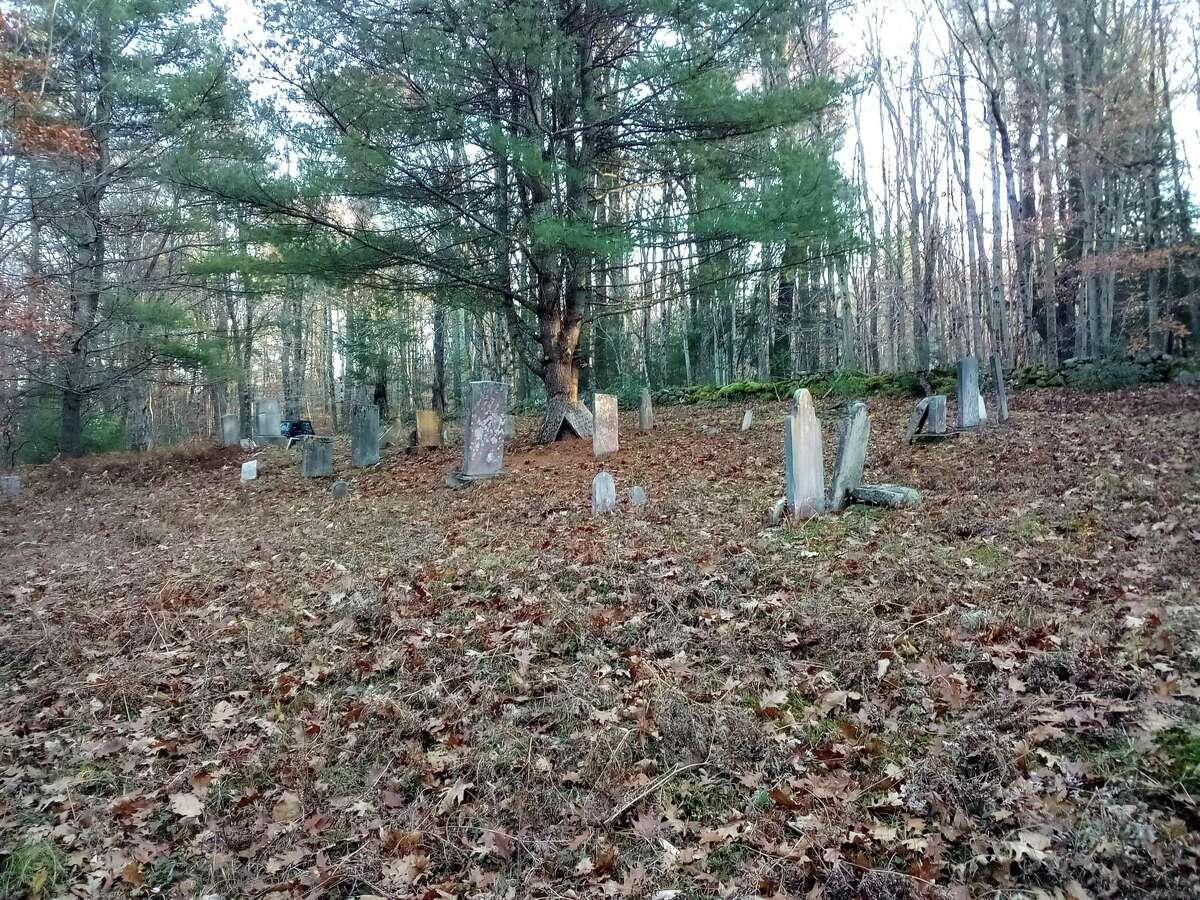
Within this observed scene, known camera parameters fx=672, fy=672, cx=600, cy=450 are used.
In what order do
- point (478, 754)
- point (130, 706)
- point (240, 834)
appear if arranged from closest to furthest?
point (240, 834) < point (478, 754) < point (130, 706)

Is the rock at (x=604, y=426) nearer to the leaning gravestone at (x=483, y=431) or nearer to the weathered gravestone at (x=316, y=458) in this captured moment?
the leaning gravestone at (x=483, y=431)

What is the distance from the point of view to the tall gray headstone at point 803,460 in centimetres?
684

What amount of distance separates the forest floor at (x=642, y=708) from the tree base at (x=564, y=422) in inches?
245

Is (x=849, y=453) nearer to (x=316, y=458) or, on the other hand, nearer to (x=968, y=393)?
(x=968, y=393)

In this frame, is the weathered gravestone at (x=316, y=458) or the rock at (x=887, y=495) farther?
the weathered gravestone at (x=316, y=458)

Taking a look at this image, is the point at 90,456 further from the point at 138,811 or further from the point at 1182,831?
the point at 1182,831

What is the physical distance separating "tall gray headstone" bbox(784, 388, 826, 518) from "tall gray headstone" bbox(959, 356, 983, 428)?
5.15m

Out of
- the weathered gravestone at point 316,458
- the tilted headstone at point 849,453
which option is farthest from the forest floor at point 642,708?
the weathered gravestone at point 316,458

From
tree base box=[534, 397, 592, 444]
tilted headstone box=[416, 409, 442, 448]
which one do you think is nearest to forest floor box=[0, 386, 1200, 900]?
tree base box=[534, 397, 592, 444]

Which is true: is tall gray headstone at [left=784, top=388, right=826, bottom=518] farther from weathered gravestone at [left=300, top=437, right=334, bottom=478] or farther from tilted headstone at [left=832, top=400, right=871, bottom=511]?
weathered gravestone at [left=300, top=437, right=334, bottom=478]

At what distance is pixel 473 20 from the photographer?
411 inches

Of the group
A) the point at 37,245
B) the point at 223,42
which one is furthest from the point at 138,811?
the point at 37,245

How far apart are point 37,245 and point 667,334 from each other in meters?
17.9

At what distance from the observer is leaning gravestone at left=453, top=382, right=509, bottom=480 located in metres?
10.4
